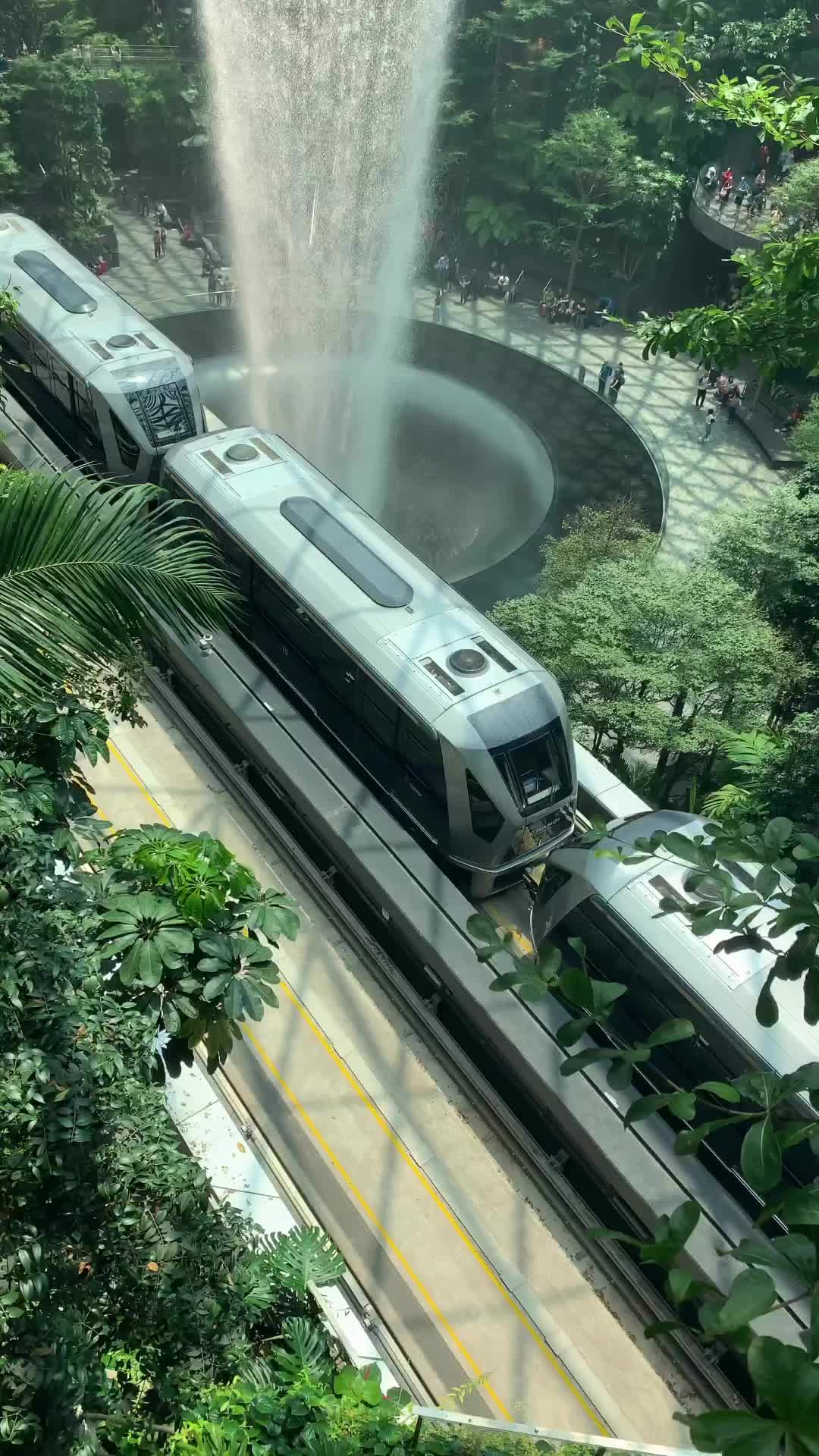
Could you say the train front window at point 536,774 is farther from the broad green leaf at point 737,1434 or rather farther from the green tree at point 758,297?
the broad green leaf at point 737,1434

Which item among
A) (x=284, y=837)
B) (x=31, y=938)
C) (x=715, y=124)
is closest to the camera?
(x=31, y=938)

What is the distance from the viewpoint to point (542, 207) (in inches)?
1535

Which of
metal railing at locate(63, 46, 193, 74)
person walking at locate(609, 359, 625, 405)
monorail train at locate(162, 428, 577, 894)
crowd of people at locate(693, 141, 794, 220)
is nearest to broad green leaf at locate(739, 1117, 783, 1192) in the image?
monorail train at locate(162, 428, 577, 894)

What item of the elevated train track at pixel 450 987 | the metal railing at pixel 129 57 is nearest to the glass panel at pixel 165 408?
the elevated train track at pixel 450 987

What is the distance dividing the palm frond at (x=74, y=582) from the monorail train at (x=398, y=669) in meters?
4.77

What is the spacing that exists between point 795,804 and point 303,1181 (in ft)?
20.8

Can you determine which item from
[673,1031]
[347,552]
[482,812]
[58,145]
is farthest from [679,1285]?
[58,145]

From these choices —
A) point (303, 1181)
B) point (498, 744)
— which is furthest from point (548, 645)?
point (303, 1181)

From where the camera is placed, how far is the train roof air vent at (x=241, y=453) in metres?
12.8

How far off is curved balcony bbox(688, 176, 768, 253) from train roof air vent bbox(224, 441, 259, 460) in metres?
26.6

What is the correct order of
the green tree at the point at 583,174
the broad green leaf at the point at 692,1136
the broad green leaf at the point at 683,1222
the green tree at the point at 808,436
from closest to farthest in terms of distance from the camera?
the broad green leaf at the point at 683,1222, the broad green leaf at the point at 692,1136, the green tree at the point at 808,436, the green tree at the point at 583,174

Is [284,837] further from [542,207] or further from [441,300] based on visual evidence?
[542,207]

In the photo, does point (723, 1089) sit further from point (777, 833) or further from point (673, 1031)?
point (777, 833)

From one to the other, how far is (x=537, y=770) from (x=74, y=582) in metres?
6.04
